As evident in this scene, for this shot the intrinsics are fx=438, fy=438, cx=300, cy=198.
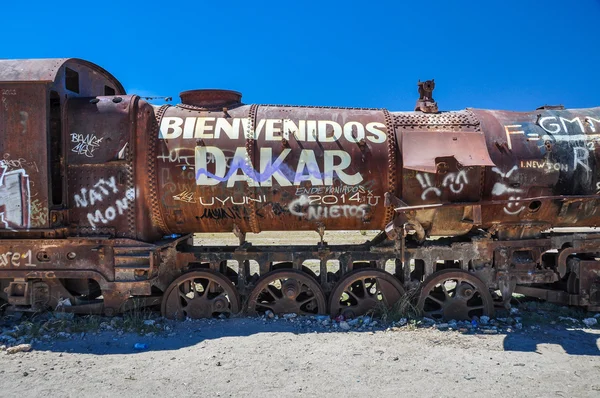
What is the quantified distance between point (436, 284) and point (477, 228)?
3.80 ft

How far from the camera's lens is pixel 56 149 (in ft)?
21.6

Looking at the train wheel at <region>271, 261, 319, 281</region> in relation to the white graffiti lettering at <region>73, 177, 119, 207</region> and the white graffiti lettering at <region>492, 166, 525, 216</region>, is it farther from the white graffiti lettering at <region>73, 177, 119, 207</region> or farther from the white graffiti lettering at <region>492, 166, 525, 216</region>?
the white graffiti lettering at <region>492, 166, 525, 216</region>

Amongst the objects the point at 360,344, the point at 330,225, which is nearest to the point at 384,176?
the point at 330,225

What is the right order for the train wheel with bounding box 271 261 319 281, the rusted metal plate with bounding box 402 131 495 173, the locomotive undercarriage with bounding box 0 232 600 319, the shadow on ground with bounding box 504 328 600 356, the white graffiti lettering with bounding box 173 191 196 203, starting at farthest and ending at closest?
the train wheel with bounding box 271 261 319 281, the locomotive undercarriage with bounding box 0 232 600 319, the white graffiti lettering with bounding box 173 191 196 203, the rusted metal plate with bounding box 402 131 495 173, the shadow on ground with bounding box 504 328 600 356

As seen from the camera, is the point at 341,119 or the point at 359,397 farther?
the point at 341,119

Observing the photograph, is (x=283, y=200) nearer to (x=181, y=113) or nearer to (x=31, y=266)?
(x=181, y=113)

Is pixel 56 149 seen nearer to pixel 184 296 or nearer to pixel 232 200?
pixel 232 200

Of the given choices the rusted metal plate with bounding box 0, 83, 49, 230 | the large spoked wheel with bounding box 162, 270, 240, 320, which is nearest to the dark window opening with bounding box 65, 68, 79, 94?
the rusted metal plate with bounding box 0, 83, 49, 230

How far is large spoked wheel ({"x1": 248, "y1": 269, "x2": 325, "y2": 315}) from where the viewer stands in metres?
6.79

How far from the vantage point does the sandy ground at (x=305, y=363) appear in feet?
15.5

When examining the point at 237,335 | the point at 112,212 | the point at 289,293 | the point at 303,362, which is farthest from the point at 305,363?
the point at 112,212

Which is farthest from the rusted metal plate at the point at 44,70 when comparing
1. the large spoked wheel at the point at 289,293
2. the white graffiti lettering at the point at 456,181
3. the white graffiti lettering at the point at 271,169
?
the white graffiti lettering at the point at 456,181

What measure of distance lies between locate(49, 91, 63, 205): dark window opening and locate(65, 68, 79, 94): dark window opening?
59cm

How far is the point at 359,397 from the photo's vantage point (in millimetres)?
4523
